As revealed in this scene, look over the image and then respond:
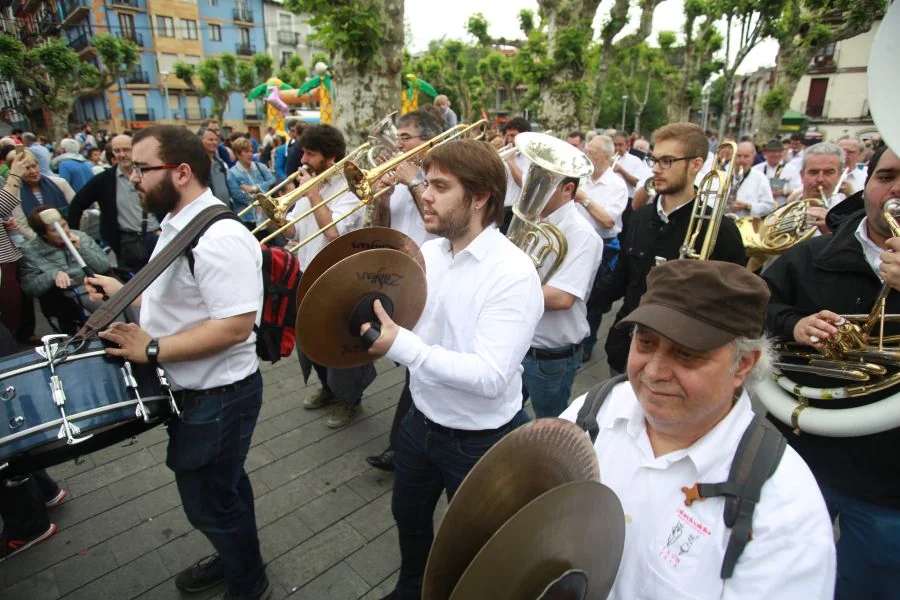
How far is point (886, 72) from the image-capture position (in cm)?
143

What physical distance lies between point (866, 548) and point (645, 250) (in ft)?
6.00

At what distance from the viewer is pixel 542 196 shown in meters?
2.97

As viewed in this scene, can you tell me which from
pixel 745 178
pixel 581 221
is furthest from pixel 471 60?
pixel 581 221

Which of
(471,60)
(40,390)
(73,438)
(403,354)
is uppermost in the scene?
(471,60)

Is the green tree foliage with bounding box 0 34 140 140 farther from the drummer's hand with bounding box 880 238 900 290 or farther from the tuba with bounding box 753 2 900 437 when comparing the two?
the drummer's hand with bounding box 880 238 900 290

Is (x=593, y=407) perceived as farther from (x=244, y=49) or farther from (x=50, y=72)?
(x=244, y=49)

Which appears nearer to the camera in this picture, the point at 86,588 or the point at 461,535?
the point at 461,535

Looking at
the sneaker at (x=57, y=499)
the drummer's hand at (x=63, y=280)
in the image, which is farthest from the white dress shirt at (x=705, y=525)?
the drummer's hand at (x=63, y=280)

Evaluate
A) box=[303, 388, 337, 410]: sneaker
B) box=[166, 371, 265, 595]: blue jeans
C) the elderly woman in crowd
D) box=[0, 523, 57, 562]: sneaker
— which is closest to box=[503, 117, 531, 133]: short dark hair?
the elderly woman in crowd

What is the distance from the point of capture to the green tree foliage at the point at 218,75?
125 feet

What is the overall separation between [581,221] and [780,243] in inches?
63.6

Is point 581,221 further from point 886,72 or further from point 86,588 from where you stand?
point 86,588

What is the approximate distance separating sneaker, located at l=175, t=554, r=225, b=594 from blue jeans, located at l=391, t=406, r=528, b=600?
3.27 feet

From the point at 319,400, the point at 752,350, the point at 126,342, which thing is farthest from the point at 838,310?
the point at 319,400
